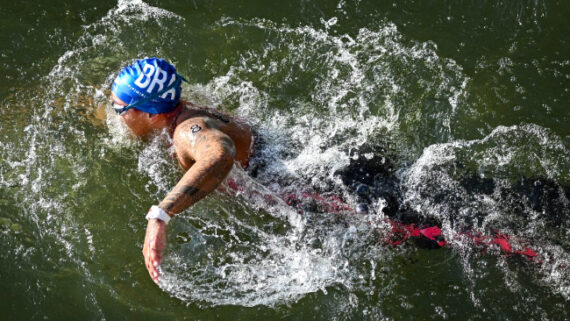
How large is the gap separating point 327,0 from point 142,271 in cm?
409

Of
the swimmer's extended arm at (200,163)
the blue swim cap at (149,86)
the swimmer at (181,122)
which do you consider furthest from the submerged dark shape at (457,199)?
the blue swim cap at (149,86)

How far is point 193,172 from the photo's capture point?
4242 mm

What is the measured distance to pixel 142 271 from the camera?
5305mm

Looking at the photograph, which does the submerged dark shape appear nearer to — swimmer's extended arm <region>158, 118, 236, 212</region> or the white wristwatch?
swimmer's extended arm <region>158, 118, 236, 212</region>

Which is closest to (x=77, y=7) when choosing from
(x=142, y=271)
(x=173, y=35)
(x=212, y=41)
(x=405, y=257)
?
(x=173, y=35)

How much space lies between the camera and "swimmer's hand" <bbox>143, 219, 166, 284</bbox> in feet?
12.7

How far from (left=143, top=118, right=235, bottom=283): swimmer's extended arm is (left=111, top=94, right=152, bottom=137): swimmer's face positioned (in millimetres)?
484

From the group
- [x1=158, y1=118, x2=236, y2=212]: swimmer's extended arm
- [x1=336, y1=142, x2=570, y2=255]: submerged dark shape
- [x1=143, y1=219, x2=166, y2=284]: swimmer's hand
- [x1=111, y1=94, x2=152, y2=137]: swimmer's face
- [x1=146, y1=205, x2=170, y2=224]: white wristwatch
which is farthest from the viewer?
[x1=111, y1=94, x2=152, y2=137]: swimmer's face

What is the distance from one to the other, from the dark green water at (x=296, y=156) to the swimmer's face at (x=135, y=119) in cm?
15

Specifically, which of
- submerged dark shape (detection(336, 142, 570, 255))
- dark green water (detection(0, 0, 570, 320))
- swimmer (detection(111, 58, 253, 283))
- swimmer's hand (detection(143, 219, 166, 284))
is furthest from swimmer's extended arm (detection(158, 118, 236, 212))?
submerged dark shape (detection(336, 142, 570, 255))

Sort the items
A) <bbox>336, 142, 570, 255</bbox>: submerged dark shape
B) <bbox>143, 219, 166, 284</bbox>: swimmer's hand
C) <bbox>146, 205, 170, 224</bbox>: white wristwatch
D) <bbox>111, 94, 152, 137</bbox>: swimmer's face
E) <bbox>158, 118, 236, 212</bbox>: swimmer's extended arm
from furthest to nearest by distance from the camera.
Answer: <bbox>111, 94, 152, 137</bbox>: swimmer's face → <bbox>336, 142, 570, 255</bbox>: submerged dark shape → <bbox>158, 118, 236, 212</bbox>: swimmer's extended arm → <bbox>146, 205, 170, 224</bbox>: white wristwatch → <bbox>143, 219, 166, 284</bbox>: swimmer's hand

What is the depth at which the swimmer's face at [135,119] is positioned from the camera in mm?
5124

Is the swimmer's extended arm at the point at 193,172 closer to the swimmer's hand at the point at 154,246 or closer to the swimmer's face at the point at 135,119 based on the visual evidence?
the swimmer's hand at the point at 154,246

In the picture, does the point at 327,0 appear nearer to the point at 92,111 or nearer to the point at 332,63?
the point at 332,63
